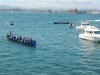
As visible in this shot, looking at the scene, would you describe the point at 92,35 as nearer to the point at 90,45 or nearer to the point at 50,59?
the point at 90,45

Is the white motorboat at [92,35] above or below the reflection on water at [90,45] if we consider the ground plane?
above

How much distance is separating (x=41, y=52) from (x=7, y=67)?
14.7 meters

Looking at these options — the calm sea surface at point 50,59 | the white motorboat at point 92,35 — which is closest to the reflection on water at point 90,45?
the calm sea surface at point 50,59

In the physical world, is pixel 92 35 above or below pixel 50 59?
above

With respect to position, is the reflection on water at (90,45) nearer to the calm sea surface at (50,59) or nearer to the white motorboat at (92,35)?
the calm sea surface at (50,59)

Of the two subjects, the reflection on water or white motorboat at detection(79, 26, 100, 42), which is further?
white motorboat at detection(79, 26, 100, 42)

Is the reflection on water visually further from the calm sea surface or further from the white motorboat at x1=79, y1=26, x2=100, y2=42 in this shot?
the white motorboat at x1=79, y1=26, x2=100, y2=42

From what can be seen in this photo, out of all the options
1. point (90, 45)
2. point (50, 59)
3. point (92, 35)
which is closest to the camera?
point (50, 59)

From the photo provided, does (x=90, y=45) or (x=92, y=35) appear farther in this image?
(x=92, y=35)

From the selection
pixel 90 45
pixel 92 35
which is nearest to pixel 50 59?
pixel 90 45

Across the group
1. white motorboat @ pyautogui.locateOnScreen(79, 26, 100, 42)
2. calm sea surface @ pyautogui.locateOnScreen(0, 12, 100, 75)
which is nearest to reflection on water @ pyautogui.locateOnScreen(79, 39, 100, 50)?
calm sea surface @ pyautogui.locateOnScreen(0, 12, 100, 75)

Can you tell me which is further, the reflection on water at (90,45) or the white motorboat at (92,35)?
the white motorboat at (92,35)

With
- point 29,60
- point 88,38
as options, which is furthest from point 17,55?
point 88,38

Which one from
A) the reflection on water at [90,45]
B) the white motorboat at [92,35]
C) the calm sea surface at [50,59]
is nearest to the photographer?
the calm sea surface at [50,59]
